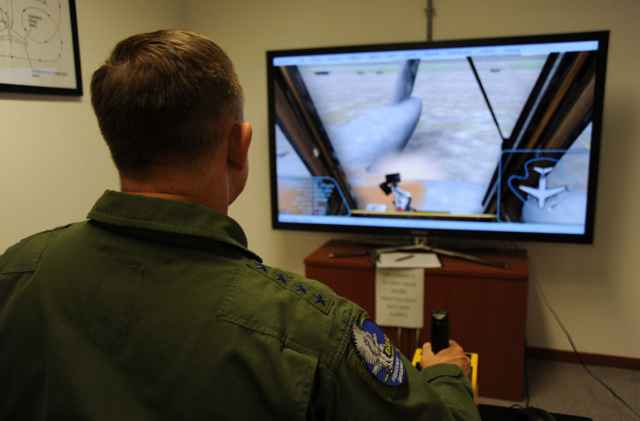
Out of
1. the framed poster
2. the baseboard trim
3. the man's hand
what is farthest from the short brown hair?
the baseboard trim

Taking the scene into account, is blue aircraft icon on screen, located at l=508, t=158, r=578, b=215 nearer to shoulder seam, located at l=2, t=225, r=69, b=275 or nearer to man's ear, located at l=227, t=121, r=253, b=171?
man's ear, located at l=227, t=121, r=253, b=171

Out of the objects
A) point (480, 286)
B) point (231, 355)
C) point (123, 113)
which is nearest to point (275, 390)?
point (231, 355)

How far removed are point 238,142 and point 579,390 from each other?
2.40 meters

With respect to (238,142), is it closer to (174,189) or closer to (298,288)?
(174,189)

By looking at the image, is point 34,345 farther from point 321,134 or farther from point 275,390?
point 321,134

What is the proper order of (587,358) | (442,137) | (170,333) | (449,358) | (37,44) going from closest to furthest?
1. (170,333)
2. (449,358)
3. (37,44)
4. (442,137)
5. (587,358)

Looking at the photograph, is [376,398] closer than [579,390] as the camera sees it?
Yes

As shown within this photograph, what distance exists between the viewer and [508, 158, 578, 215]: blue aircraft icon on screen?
226cm

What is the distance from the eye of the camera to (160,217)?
742 millimetres

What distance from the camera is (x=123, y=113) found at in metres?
0.77

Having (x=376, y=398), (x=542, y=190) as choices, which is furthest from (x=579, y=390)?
(x=376, y=398)

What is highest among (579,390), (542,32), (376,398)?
(542,32)

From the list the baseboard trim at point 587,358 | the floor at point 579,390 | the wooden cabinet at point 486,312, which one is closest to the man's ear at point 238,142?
the wooden cabinet at point 486,312

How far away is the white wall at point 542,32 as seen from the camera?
2396mm
